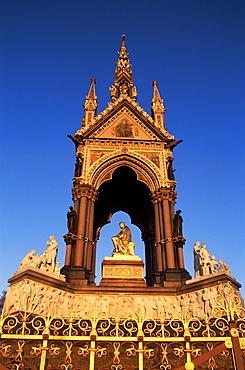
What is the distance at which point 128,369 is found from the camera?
552cm

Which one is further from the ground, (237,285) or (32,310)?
(237,285)

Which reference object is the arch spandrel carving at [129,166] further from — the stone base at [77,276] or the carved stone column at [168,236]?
the stone base at [77,276]

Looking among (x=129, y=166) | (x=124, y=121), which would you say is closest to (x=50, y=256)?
(x=129, y=166)

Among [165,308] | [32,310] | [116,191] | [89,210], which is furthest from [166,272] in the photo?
[116,191]

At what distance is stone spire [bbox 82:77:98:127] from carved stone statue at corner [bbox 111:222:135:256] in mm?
8486

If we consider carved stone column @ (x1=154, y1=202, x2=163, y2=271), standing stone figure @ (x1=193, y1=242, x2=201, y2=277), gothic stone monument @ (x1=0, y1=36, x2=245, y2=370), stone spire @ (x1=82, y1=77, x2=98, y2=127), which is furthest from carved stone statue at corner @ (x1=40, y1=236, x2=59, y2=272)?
stone spire @ (x1=82, y1=77, x2=98, y2=127)

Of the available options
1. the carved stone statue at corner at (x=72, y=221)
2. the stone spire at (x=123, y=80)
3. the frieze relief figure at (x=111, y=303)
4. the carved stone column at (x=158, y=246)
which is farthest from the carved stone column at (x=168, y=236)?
the stone spire at (x=123, y=80)

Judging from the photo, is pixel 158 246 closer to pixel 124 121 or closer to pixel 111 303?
pixel 111 303

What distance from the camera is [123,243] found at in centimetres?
2114

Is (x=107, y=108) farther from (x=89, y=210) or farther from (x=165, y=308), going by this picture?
(x=165, y=308)

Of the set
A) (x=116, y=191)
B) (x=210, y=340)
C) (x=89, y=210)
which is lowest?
(x=210, y=340)

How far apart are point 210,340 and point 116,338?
5.20 ft

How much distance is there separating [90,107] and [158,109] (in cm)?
548

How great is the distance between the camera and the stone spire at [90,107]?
2511 cm
